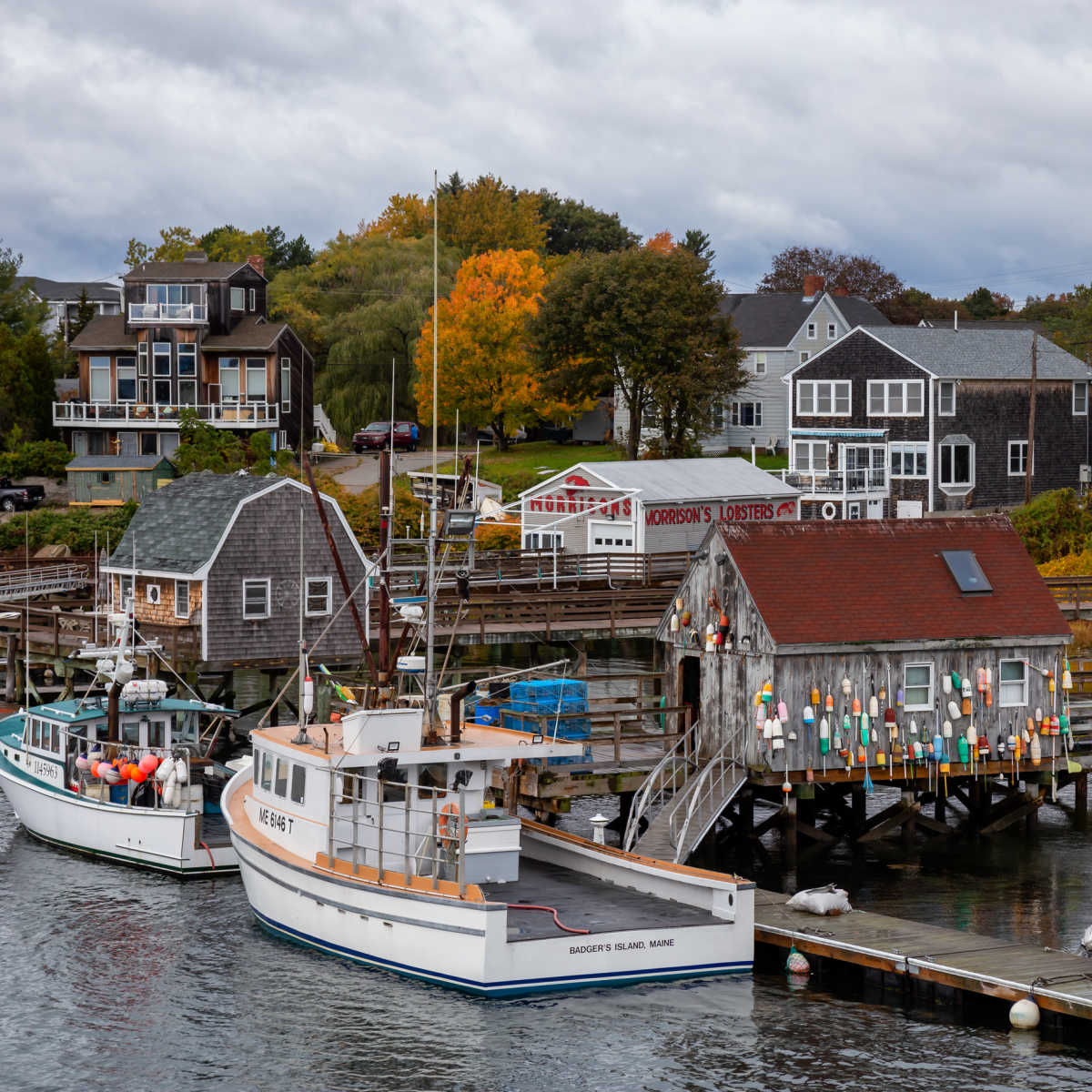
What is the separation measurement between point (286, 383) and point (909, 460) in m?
30.6

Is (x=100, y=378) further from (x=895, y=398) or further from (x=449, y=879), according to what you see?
(x=449, y=879)

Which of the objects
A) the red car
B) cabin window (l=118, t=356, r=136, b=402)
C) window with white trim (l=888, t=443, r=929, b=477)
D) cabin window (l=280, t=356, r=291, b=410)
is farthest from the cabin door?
cabin window (l=118, t=356, r=136, b=402)

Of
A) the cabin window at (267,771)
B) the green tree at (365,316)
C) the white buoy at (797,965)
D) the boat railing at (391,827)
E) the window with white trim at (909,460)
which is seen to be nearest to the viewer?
the white buoy at (797,965)

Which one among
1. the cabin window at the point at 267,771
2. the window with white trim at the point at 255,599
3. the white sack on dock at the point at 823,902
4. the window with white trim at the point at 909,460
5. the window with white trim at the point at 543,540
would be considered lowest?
the white sack on dock at the point at 823,902

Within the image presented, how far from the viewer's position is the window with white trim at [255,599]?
148 feet

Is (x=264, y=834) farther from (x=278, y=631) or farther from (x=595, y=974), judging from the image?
(x=278, y=631)

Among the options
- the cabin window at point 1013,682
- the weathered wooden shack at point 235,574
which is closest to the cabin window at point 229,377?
the weathered wooden shack at point 235,574

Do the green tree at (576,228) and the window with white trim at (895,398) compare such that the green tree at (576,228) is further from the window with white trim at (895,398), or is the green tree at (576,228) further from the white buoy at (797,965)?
the white buoy at (797,965)

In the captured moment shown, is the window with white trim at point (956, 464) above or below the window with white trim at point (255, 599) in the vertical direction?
above

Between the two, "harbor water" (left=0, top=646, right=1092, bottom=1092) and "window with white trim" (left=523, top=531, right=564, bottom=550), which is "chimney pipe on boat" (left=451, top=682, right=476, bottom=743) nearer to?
"harbor water" (left=0, top=646, right=1092, bottom=1092)

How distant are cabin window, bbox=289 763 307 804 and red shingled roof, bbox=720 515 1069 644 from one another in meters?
9.33

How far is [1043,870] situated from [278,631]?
20.6 meters

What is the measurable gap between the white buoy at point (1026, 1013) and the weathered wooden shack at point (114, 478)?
196 ft

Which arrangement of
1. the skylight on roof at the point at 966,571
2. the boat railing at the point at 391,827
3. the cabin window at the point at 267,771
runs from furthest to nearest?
the skylight on roof at the point at 966,571 → the cabin window at the point at 267,771 → the boat railing at the point at 391,827
